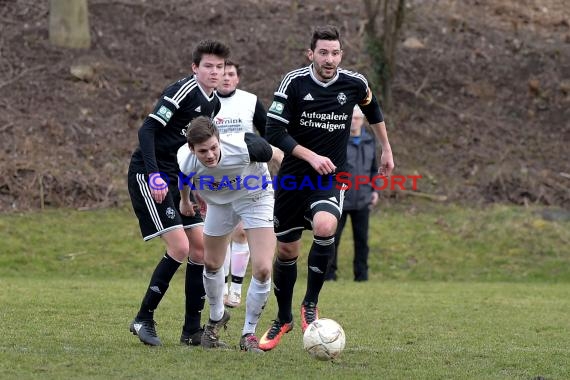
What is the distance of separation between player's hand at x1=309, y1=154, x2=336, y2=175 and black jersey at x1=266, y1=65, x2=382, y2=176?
296 millimetres

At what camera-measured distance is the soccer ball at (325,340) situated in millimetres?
6352

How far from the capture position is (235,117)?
9297mm

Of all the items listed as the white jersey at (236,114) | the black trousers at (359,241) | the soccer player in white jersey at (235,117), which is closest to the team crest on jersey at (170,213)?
the soccer player in white jersey at (235,117)

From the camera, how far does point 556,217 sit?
52.8 feet

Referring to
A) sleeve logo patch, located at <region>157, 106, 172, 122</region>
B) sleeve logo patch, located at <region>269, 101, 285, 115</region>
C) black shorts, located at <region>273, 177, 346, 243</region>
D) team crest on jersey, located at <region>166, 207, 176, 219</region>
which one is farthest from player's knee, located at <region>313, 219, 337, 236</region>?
sleeve logo patch, located at <region>157, 106, 172, 122</region>

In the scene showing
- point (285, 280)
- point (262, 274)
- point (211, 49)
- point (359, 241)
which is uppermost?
point (211, 49)

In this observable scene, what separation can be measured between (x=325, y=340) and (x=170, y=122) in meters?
2.05

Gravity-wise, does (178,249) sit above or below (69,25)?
below

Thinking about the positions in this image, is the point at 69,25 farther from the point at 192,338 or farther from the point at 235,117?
the point at 192,338

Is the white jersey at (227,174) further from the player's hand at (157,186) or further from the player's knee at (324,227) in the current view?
the player's knee at (324,227)

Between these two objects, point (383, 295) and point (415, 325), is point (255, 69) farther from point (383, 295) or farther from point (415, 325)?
point (415, 325)

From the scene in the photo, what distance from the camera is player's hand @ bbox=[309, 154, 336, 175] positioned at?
23.0 feet

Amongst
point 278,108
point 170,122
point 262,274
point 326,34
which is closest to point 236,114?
point 278,108

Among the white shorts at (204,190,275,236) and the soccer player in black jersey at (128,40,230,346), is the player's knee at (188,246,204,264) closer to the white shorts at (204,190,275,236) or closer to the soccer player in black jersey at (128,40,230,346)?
the soccer player in black jersey at (128,40,230,346)
